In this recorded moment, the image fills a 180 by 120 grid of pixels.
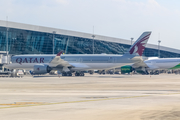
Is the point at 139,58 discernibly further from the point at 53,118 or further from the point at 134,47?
the point at 53,118

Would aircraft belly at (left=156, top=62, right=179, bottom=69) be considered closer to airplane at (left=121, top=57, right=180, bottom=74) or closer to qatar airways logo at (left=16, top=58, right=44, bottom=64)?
airplane at (left=121, top=57, right=180, bottom=74)

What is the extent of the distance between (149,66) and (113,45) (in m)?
48.8

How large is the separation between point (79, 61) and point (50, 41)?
5039 cm

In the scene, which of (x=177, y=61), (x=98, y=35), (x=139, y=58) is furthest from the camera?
(x=98, y=35)

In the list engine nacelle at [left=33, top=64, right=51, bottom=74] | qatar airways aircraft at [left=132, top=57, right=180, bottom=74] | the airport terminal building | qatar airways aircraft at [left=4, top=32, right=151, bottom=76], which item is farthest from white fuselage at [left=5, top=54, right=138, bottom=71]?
the airport terminal building

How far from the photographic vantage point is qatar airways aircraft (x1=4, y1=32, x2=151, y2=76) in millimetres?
58656

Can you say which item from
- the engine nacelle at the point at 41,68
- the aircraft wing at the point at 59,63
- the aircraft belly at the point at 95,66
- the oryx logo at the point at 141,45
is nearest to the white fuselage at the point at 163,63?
the oryx logo at the point at 141,45

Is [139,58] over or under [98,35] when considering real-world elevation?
under

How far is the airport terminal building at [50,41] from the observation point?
10393 centimetres

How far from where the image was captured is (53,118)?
447 inches

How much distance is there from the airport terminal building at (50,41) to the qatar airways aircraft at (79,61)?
93.2 feet

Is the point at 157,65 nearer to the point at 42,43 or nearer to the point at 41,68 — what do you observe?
the point at 41,68

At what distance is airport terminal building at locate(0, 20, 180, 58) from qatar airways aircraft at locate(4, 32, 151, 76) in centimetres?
2840

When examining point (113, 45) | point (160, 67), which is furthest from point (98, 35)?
point (160, 67)
